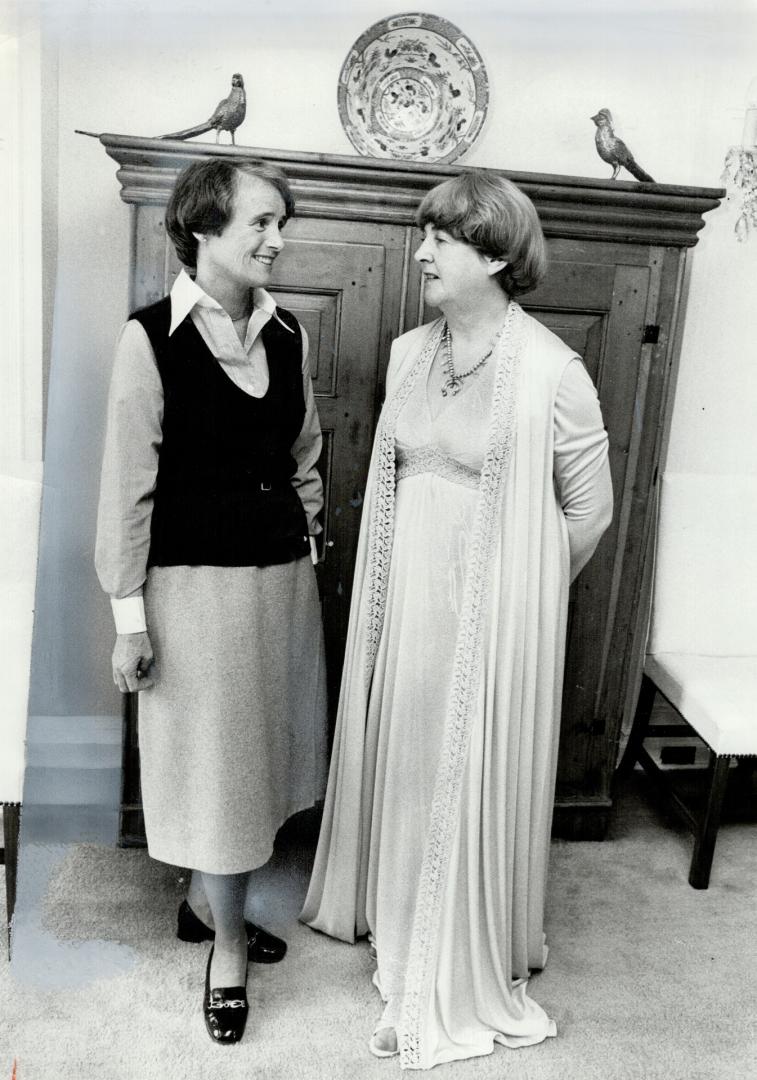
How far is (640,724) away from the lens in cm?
296

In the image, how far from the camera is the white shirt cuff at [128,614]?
1862mm

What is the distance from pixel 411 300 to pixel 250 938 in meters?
1.55

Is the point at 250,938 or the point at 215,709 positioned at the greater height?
the point at 215,709

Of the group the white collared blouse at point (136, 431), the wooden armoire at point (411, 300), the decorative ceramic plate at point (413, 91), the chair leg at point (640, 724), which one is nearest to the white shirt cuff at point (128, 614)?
the white collared blouse at point (136, 431)

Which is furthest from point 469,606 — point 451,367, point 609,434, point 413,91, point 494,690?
point 413,91

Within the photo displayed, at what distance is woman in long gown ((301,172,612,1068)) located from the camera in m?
1.91

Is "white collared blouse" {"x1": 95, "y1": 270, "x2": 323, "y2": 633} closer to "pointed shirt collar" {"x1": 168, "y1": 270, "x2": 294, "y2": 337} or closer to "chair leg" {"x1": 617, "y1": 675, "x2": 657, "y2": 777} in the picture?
"pointed shirt collar" {"x1": 168, "y1": 270, "x2": 294, "y2": 337}

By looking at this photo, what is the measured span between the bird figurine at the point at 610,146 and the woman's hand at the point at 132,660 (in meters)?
1.54

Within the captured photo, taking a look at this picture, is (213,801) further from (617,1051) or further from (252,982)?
(617,1051)

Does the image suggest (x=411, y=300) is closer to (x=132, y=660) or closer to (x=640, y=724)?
(x=132, y=660)

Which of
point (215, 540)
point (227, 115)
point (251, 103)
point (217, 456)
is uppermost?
point (251, 103)

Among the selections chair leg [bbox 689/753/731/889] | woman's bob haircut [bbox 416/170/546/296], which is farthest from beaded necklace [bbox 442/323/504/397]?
chair leg [bbox 689/753/731/889]

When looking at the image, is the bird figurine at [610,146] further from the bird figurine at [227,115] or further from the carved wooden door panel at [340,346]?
the bird figurine at [227,115]

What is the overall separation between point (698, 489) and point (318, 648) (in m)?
1.29
